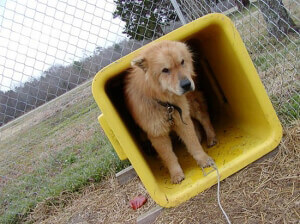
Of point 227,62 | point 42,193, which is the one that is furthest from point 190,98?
point 42,193

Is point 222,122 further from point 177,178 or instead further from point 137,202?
point 137,202

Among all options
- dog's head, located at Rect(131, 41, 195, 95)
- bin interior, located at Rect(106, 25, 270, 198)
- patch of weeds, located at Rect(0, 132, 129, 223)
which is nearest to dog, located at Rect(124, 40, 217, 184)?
dog's head, located at Rect(131, 41, 195, 95)

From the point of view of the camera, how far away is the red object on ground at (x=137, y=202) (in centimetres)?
275

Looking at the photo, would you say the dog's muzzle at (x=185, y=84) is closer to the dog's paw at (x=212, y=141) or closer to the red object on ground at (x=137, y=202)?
the dog's paw at (x=212, y=141)

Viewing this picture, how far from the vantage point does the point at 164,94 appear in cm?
246

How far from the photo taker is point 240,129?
300cm

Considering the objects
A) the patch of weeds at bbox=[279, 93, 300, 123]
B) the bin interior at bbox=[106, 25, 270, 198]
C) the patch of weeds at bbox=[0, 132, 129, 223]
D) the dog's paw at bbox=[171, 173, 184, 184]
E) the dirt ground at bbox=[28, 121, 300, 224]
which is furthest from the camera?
the patch of weeds at bbox=[0, 132, 129, 223]

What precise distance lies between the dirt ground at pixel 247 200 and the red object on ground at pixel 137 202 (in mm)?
48

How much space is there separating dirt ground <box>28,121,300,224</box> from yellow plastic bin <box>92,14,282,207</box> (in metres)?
0.09

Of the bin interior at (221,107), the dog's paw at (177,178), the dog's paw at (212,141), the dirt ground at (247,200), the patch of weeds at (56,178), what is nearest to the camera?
the dirt ground at (247,200)

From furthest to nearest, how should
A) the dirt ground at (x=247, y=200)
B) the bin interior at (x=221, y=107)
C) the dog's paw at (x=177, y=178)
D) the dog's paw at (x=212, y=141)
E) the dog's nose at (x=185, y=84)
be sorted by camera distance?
the dog's paw at (x=212, y=141)
the dog's paw at (x=177, y=178)
the bin interior at (x=221, y=107)
the dog's nose at (x=185, y=84)
the dirt ground at (x=247, y=200)

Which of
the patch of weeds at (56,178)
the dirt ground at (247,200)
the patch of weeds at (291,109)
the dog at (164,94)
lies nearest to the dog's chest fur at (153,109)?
the dog at (164,94)

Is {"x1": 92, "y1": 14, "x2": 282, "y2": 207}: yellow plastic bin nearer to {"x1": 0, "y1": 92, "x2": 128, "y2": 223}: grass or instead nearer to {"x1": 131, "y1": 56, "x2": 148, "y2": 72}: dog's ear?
{"x1": 131, "y1": 56, "x2": 148, "y2": 72}: dog's ear

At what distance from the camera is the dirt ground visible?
192 cm
